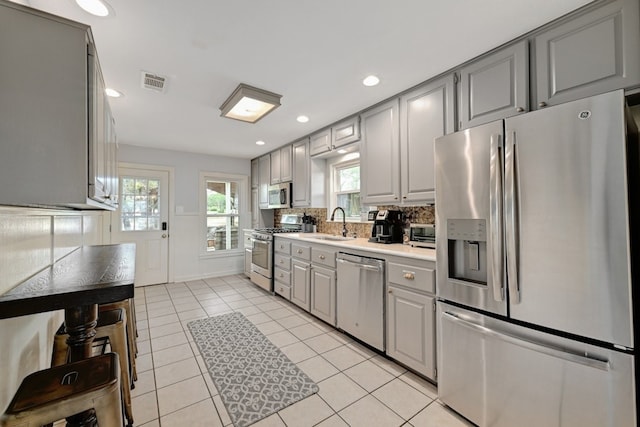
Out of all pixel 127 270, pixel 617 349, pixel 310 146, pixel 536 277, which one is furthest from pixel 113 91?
pixel 617 349

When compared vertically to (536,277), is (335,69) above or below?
above

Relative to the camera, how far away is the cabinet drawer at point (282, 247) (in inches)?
142

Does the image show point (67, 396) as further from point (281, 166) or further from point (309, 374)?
point (281, 166)

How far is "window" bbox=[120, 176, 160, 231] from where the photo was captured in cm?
440

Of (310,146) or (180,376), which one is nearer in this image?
(180,376)

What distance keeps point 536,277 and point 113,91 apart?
11.5 feet

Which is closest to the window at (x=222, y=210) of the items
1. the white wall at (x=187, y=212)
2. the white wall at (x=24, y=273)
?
the white wall at (x=187, y=212)

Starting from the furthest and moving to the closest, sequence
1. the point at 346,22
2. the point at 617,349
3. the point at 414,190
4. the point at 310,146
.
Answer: the point at 310,146, the point at 414,190, the point at 346,22, the point at 617,349

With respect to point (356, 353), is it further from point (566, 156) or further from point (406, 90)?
point (406, 90)

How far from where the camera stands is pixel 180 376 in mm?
Result: 2043

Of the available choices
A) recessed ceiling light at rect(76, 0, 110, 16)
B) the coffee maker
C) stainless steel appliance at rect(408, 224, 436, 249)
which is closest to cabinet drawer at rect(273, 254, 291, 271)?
the coffee maker

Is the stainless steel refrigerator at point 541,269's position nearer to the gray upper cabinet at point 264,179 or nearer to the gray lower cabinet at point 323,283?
the gray lower cabinet at point 323,283

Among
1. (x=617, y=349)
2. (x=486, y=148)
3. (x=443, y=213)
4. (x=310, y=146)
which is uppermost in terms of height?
(x=310, y=146)

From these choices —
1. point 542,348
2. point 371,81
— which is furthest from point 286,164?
A: point 542,348
